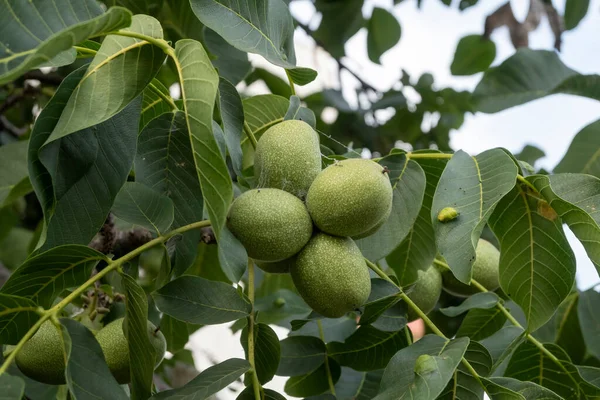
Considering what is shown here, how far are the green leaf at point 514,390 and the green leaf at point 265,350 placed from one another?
0.32 m

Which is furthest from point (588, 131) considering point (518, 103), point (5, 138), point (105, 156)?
point (5, 138)

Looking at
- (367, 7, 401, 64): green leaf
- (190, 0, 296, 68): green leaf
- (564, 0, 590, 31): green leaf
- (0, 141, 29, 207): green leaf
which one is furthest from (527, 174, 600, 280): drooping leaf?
(367, 7, 401, 64): green leaf

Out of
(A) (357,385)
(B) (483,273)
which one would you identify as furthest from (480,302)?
(A) (357,385)

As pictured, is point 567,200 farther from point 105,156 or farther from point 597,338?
point 105,156

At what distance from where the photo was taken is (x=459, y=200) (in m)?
1.01

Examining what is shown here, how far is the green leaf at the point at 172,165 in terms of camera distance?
1.12 meters

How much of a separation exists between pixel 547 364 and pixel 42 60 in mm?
939

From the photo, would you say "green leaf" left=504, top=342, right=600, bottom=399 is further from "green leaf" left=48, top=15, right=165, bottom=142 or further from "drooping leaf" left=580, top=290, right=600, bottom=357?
"green leaf" left=48, top=15, right=165, bottom=142

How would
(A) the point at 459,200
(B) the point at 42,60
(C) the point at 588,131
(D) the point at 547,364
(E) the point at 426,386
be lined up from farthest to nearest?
(C) the point at 588,131
(D) the point at 547,364
(A) the point at 459,200
(E) the point at 426,386
(B) the point at 42,60

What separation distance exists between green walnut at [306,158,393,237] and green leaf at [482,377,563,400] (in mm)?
285

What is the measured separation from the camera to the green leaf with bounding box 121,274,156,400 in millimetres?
980

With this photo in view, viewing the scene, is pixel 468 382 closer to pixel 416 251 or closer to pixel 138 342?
pixel 416 251

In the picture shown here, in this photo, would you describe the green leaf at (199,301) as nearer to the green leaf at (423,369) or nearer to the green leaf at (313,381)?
the green leaf at (423,369)

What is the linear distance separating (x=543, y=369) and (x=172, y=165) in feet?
2.34
